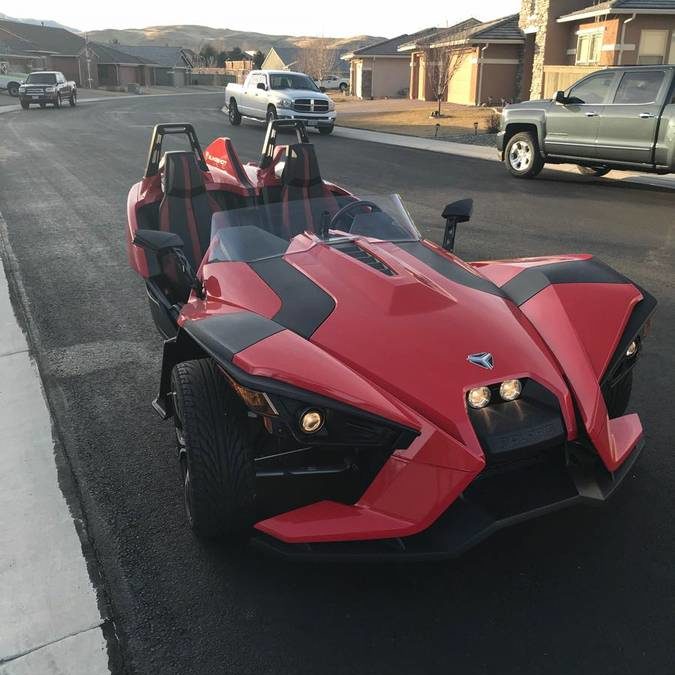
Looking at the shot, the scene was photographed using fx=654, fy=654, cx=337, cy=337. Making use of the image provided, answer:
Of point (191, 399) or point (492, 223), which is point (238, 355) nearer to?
point (191, 399)

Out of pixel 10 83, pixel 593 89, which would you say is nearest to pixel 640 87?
pixel 593 89

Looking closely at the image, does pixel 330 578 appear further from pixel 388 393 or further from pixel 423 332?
pixel 423 332

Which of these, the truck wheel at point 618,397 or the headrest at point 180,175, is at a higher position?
the headrest at point 180,175

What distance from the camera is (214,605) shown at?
256cm

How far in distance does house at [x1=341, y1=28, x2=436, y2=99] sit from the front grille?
96.5 feet

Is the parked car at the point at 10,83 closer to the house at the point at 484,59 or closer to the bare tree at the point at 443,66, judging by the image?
the house at the point at 484,59

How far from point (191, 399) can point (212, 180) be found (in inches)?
123

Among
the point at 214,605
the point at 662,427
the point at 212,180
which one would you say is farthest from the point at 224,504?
the point at 212,180

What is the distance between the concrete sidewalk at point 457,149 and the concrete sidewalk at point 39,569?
1212cm

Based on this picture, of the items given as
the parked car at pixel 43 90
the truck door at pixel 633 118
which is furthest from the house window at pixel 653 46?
the parked car at pixel 43 90

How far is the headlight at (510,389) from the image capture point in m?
2.60

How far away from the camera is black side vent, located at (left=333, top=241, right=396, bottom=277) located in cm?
317

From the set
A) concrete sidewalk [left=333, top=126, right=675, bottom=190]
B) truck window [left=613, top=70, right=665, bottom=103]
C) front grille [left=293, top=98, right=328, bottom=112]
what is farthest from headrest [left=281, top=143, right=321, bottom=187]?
front grille [left=293, top=98, right=328, bottom=112]

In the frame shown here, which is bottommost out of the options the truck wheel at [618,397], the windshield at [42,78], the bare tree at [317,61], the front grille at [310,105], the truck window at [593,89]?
the truck wheel at [618,397]
